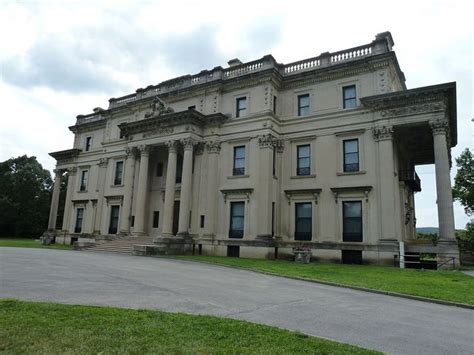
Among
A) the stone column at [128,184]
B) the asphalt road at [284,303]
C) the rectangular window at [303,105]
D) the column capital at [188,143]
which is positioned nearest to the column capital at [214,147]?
the column capital at [188,143]

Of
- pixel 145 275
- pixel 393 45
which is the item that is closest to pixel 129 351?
pixel 145 275

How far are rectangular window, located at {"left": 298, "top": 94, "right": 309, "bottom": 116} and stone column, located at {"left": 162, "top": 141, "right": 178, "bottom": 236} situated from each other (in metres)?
10.4

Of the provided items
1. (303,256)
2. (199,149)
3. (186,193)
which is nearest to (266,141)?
(199,149)

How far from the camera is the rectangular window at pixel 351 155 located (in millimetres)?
25453

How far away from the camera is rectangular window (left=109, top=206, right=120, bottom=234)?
35.8m

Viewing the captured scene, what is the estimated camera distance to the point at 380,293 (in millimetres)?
11641

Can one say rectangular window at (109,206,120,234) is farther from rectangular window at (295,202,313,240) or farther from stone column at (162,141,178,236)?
rectangular window at (295,202,313,240)

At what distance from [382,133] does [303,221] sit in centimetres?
819

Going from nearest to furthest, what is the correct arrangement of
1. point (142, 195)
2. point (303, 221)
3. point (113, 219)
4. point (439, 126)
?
point (439, 126), point (303, 221), point (142, 195), point (113, 219)

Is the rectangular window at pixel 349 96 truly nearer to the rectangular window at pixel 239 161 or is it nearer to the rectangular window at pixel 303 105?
the rectangular window at pixel 303 105

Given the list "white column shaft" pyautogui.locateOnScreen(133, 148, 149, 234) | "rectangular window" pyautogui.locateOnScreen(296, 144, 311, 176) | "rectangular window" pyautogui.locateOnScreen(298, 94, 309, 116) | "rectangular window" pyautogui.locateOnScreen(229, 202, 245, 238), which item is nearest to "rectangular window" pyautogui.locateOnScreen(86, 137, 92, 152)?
"white column shaft" pyautogui.locateOnScreen(133, 148, 149, 234)

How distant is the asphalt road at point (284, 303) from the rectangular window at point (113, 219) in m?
22.6

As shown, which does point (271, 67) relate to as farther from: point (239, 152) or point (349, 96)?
point (239, 152)

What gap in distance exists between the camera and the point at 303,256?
23359mm
